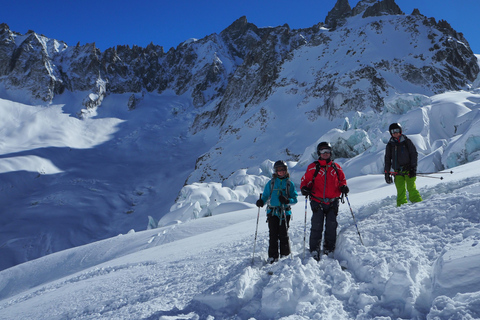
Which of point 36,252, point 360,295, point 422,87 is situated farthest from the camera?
point 422,87

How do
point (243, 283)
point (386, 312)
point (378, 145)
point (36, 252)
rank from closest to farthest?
point (386, 312) → point (243, 283) → point (378, 145) → point (36, 252)

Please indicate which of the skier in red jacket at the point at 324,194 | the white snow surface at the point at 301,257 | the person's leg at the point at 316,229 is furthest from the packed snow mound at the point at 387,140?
the person's leg at the point at 316,229

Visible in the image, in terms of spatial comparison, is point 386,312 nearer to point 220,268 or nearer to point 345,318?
point 345,318

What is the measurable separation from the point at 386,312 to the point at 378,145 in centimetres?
1973

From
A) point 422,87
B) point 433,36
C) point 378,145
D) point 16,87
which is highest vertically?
point 16,87

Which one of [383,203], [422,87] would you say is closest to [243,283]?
[383,203]

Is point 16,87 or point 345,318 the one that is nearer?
point 345,318

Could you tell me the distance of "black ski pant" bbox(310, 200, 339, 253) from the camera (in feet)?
15.1

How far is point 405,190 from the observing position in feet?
19.7

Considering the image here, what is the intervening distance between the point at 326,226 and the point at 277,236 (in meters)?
0.80

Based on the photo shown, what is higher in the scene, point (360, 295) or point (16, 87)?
point (16, 87)

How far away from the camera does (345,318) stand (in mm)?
2857

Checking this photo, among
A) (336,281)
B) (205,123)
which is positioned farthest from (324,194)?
(205,123)

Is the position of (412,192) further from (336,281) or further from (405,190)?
(336,281)
